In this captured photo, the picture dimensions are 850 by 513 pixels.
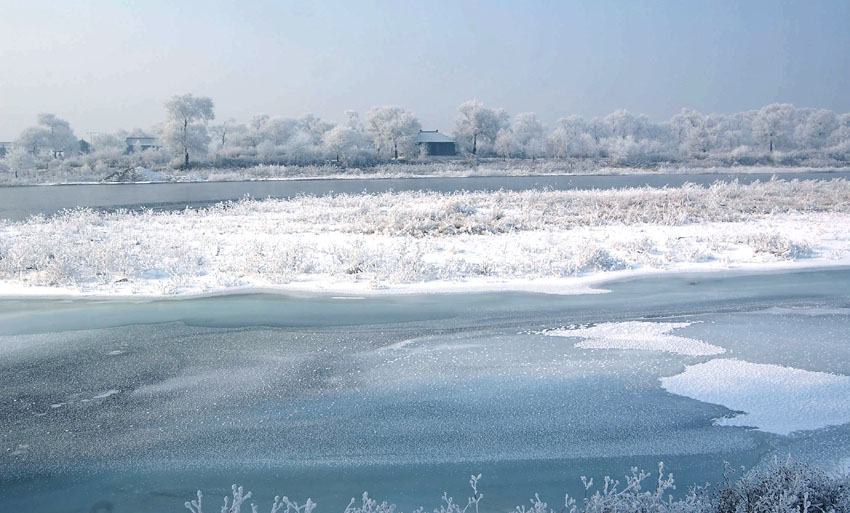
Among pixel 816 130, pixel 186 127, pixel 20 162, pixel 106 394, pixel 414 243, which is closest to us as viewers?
pixel 106 394

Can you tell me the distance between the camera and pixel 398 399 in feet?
21.9

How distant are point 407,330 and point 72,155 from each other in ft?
318

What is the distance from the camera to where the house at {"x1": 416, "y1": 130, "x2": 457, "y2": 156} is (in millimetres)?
98000

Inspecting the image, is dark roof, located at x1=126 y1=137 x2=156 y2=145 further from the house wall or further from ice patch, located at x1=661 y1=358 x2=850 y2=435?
ice patch, located at x1=661 y1=358 x2=850 y2=435

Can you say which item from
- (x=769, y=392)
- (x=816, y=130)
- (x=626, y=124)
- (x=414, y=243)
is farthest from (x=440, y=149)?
(x=769, y=392)

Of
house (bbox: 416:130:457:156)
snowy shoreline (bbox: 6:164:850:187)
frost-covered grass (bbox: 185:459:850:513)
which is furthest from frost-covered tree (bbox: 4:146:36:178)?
frost-covered grass (bbox: 185:459:850:513)

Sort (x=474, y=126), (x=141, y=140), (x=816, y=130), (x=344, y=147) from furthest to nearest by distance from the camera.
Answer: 1. (x=141, y=140)
2. (x=816, y=130)
3. (x=474, y=126)
4. (x=344, y=147)

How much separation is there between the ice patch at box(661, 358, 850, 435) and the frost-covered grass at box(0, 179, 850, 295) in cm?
616

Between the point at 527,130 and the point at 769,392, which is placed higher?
the point at 527,130

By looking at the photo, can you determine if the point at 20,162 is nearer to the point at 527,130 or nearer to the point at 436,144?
the point at 436,144

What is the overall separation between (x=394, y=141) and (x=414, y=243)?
3021 inches

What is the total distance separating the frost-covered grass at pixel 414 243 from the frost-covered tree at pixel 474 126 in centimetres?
7685

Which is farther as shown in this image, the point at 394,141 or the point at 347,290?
the point at 394,141

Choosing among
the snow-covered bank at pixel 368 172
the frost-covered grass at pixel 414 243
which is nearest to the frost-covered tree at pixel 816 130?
the snow-covered bank at pixel 368 172
